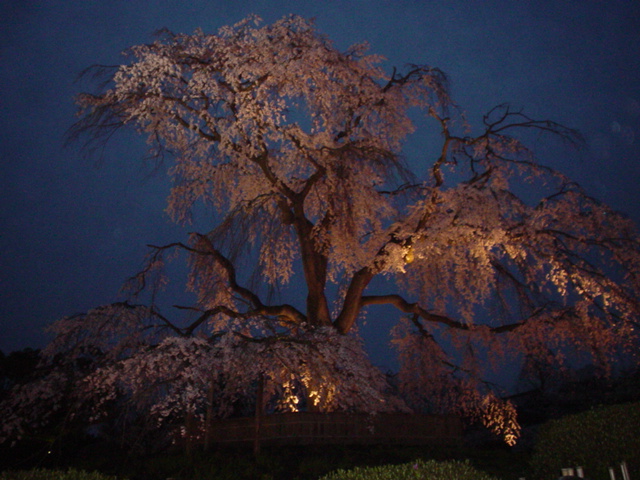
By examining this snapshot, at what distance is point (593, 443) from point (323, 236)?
801 centimetres

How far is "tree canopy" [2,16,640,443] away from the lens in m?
10.8

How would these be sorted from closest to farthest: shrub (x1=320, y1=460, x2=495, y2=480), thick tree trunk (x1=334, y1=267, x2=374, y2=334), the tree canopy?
shrub (x1=320, y1=460, x2=495, y2=480), the tree canopy, thick tree trunk (x1=334, y1=267, x2=374, y2=334)

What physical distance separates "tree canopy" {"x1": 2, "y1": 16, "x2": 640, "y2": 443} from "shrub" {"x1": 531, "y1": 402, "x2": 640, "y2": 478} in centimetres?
327

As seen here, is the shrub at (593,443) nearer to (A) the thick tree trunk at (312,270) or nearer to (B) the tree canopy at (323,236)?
(B) the tree canopy at (323,236)

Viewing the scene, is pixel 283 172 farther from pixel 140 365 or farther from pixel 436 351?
pixel 436 351

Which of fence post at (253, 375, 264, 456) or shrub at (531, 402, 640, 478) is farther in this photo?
fence post at (253, 375, 264, 456)

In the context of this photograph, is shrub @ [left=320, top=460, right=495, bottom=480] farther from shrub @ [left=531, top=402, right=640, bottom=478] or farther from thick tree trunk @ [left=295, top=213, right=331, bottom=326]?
thick tree trunk @ [left=295, top=213, right=331, bottom=326]

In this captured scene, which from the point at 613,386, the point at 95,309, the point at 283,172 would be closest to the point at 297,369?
the point at 95,309

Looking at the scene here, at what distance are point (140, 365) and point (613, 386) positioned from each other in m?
17.9

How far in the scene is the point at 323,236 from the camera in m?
14.0

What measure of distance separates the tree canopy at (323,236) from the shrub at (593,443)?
327 cm

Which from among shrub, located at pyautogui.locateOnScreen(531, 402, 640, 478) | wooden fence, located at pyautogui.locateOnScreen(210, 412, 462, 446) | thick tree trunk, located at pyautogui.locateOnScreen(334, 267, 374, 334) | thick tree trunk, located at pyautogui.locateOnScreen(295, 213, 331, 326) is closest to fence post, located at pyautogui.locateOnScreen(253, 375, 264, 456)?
wooden fence, located at pyautogui.locateOnScreen(210, 412, 462, 446)

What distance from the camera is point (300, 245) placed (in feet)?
47.7

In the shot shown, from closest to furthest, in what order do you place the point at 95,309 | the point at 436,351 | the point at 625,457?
the point at 625,457, the point at 95,309, the point at 436,351
